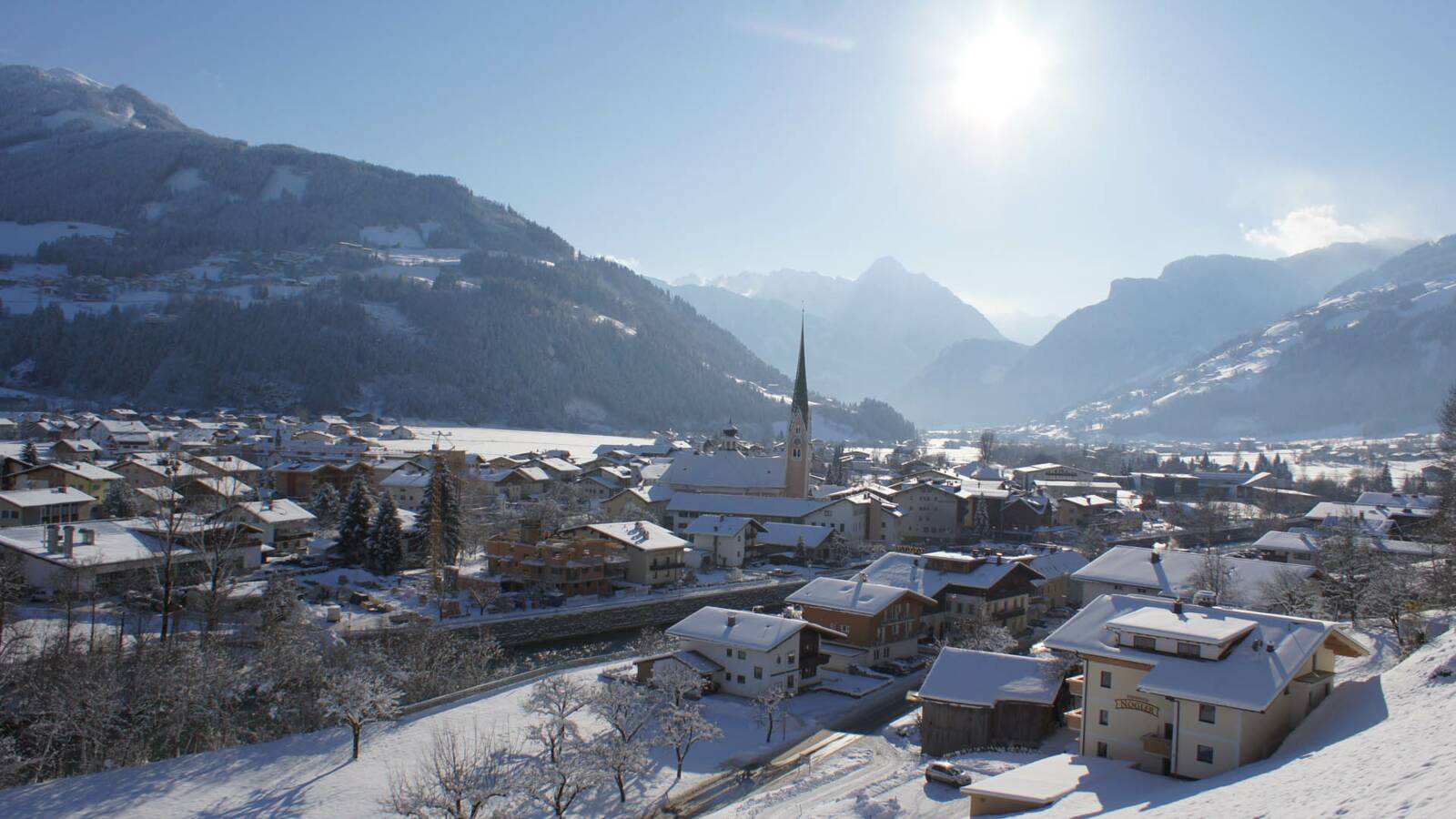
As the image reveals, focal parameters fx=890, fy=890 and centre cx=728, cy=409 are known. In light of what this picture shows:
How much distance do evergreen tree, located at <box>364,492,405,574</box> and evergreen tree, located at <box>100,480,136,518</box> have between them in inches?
427

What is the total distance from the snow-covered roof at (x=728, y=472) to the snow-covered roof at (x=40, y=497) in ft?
109

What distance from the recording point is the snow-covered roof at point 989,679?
1877 centimetres

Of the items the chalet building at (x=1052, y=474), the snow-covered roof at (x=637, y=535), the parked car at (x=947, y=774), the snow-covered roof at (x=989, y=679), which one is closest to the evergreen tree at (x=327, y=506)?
the snow-covered roof at (x=637, y=535)

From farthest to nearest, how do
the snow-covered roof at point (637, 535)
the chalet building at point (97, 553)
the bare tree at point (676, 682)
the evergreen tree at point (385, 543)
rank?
the snow-covered roof at point (637, 535)
the evergreen tree at point (385, 543)
the chalet building at point (97, 553)
the bare tree at point (676, 682)

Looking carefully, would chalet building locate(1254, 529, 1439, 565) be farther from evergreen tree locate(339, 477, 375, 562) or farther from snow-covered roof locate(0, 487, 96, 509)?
snow-covered roof locate(0, 487, 96, 509)

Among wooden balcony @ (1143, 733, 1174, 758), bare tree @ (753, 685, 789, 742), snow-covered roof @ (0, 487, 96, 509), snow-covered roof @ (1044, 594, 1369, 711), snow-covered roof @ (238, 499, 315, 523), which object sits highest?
snow-covered roof @ (1044, 594, 1369, 711)

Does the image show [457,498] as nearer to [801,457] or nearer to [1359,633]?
[801,457]

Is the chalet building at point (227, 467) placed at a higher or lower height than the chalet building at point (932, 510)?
higher

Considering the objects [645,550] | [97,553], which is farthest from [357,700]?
[645,550]

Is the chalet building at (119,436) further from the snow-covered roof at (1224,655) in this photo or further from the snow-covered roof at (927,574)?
the snow-covered roof at (1224,655)

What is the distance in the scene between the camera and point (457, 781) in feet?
40.0

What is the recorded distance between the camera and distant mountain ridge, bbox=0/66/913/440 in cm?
10844

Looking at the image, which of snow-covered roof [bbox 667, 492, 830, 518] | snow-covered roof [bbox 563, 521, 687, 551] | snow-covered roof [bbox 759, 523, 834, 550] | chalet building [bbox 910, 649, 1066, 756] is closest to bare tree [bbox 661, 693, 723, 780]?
chalet building [bbox 910, 649, 1066, 756]

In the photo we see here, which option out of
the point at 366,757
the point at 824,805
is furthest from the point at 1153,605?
the point at 366,757
